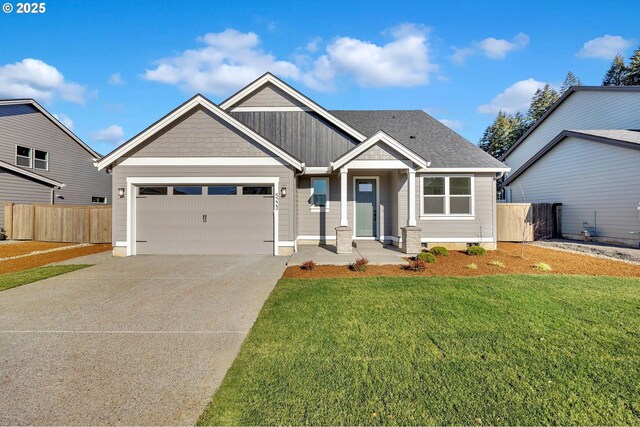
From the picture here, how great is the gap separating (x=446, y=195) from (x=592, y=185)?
23.1 ft

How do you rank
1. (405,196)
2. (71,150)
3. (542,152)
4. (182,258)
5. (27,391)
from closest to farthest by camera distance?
(27,391)
(182,258)
(405,196)
(542,152)
(71,150)

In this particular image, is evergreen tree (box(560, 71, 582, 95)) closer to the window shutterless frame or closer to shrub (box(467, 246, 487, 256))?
the window shutterless frame

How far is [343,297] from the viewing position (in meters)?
5.43

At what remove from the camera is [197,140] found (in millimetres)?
9945

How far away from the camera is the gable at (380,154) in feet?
33.2

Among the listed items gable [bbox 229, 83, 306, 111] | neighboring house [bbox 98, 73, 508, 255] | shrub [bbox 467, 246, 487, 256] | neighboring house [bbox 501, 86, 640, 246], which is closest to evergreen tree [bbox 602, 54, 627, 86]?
neighboring house [bbox 501, 86, 640, 246]

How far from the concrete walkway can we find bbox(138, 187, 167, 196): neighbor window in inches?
193

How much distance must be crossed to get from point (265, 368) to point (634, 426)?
3079mm

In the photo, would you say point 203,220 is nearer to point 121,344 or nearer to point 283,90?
point 283,90

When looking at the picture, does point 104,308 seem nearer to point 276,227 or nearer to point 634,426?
point 276,227

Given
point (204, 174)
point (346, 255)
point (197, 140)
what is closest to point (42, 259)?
point (204, 174)

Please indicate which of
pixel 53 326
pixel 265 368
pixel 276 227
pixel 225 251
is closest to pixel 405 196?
pixel 276 227

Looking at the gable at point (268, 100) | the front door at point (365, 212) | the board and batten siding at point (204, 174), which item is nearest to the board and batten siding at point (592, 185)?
the front door at point (365, 212)

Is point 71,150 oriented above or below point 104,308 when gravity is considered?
above
